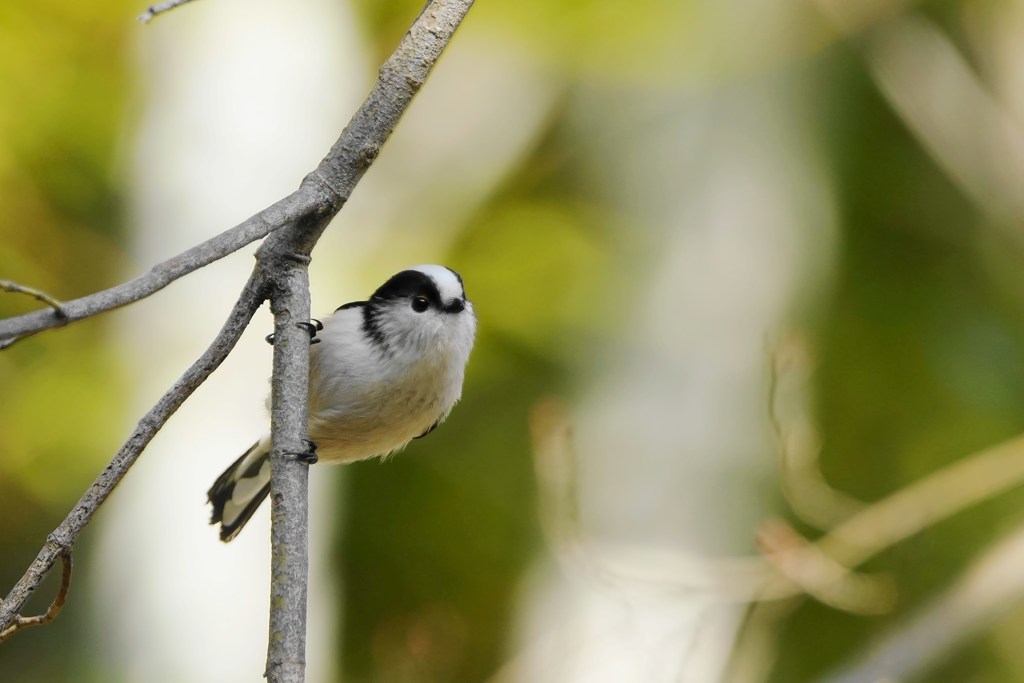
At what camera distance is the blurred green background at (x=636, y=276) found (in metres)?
3.76

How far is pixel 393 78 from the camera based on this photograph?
1.46 m

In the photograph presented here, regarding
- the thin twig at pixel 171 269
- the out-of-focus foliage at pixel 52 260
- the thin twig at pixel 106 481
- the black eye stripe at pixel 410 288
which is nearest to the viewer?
the thin twig at pixel 171 269

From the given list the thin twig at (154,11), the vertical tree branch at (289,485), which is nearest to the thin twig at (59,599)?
the vertical tree branch at (289,485)

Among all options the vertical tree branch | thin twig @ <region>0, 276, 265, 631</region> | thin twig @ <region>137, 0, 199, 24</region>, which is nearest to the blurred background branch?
the vertical tree branch

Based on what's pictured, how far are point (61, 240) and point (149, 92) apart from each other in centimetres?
69

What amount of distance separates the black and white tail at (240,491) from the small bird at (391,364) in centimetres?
32

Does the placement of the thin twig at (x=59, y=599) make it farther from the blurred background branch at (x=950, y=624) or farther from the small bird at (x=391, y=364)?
the blurred background branch at (x=950, y=624)

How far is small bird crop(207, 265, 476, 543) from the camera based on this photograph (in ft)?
7.27

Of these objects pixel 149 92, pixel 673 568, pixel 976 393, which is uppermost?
pixel 149 92

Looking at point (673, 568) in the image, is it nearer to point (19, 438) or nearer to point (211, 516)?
point (211, 516)

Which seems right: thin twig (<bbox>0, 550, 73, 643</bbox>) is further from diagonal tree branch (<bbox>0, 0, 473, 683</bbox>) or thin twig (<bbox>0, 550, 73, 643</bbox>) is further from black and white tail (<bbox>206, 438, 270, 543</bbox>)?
black and white tail (<bbox>206, 438, 270, 543</bbox>)

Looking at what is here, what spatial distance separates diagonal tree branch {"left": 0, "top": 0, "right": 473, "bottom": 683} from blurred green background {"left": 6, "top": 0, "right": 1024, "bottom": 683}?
2270 millimetres

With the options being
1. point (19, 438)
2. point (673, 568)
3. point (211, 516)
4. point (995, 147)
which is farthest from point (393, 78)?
point (995, 147)

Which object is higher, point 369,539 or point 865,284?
point 865,284
